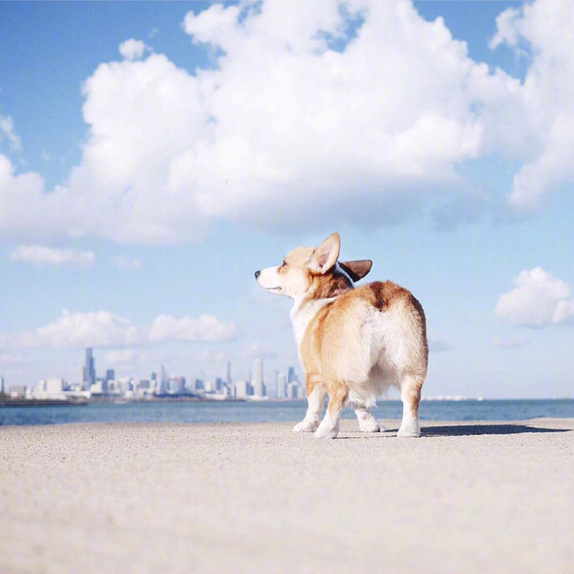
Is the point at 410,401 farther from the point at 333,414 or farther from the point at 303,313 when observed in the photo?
the point at 303,313

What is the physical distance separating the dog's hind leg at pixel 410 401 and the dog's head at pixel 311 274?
4.38ft

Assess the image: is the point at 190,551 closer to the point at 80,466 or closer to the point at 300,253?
the point at 80,466

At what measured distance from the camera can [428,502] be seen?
10.5 feet

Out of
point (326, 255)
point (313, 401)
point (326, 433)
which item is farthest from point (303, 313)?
point (326, 433)

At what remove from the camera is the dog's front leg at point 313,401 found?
805cm

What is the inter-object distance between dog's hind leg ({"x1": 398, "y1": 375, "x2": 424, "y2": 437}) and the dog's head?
1.34 meters

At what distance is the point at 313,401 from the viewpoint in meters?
8.22

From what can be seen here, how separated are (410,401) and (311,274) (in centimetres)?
180

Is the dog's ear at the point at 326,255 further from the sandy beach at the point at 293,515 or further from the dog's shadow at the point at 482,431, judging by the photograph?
the sandy beach at the point at 293,515

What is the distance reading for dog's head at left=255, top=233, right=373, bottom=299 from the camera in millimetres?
7699

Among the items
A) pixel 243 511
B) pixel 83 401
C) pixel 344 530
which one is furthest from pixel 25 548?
pixel 83 401

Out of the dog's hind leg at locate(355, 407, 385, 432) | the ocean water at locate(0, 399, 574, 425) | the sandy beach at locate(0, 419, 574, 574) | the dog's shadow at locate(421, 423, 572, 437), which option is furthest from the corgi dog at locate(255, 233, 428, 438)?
the ocean water at locate(0, 399, 574, 425)

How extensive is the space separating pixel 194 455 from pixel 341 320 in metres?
2.20

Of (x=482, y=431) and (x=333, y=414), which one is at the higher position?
(x=333, y=414)
